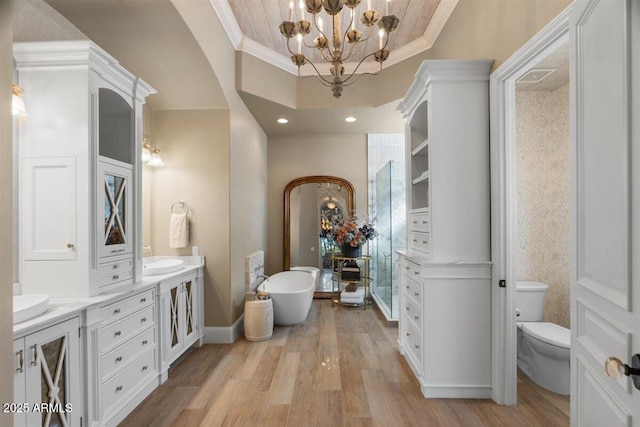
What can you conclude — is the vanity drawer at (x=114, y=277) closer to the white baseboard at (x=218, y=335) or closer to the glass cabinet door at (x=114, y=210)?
the glass cabinet door at (x=114, y=210)

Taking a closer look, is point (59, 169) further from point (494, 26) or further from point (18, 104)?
point (494, 26)

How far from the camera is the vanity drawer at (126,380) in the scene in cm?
193

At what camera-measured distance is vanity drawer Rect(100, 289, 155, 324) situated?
6.35ft

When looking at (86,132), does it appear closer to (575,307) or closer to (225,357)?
(225,357)

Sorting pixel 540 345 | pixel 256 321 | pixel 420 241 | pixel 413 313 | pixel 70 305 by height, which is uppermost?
pixel 420 241

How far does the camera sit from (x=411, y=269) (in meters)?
2.77

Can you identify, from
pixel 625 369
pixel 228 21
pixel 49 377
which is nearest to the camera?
pixel 625 369

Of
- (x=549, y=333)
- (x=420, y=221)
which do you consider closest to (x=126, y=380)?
(x=420, y=221)

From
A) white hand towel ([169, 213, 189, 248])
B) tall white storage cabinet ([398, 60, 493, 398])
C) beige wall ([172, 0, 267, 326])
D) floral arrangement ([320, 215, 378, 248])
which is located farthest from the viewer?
floral arrangement ([320, 215, 378, 248])

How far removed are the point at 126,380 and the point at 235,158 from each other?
2.28 m

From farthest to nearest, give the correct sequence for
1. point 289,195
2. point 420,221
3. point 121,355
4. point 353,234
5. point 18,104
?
point 289,195 → point 353,234 → point 420,221 → point 121,355 → point 18,104

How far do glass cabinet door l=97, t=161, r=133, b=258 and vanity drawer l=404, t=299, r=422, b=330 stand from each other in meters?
2.19

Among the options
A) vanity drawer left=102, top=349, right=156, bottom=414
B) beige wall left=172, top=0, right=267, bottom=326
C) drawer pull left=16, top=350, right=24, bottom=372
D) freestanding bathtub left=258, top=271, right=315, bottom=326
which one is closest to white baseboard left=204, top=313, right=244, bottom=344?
beige wall left=172, top=0, right=267, bottom=326

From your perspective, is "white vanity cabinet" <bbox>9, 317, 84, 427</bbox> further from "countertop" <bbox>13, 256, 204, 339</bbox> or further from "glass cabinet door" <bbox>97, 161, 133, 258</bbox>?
"glass cabinet door" <bbox>97, 161, 133, 258</bbox>
